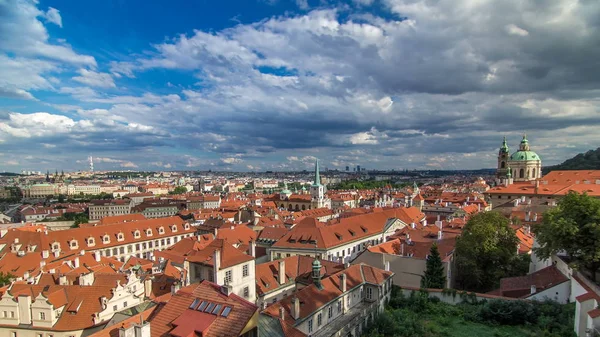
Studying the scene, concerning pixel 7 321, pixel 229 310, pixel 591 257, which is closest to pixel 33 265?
pixel 7 321

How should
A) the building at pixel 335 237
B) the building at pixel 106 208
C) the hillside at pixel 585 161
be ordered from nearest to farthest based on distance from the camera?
the building at pixel 335 237, the building at pixel 106 208, the hillside at pixel 585 161

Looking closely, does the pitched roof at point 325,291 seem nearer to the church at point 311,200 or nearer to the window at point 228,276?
the window at point 228,276

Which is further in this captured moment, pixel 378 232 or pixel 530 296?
pixel 378 232

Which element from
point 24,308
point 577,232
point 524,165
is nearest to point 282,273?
point 24,308

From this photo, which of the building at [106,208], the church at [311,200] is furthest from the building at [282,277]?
the building at [106,208]

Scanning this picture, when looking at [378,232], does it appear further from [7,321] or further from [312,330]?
[7,321]

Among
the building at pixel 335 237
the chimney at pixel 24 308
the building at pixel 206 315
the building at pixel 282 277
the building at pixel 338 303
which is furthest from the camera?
the building at pixel 335 237
